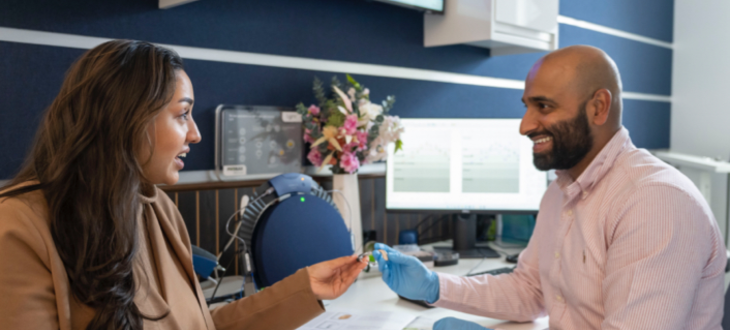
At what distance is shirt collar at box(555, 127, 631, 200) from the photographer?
116 cm

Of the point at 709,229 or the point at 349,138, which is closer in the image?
the point at 709,229

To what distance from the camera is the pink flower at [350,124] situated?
1671 mm

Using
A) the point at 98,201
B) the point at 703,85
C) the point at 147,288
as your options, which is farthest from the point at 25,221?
the point at 703,85

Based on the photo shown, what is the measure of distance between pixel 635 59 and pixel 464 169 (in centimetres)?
186

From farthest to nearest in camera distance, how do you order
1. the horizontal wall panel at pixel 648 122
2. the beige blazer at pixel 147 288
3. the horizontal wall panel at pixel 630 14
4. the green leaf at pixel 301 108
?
the horizontal wall panel at pixel 648 122
the horizontal wall panel at pixel 630 14
the green leaf at pixel 301 108
the beige blazer at pixel 147 288

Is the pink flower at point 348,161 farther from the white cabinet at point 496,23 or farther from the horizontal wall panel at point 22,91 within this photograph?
the horizontal wall panel at point 22,91

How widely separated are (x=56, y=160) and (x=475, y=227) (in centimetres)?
148

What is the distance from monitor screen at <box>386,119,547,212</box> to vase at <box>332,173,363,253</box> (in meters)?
0.19

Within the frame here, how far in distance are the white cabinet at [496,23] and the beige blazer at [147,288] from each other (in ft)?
3.77

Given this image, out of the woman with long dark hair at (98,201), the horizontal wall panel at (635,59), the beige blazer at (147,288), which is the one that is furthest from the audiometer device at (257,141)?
the horizontal wall panel at (635,59)

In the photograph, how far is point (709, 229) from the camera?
1002mm

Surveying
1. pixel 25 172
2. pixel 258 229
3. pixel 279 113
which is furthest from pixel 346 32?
pixel 25 172

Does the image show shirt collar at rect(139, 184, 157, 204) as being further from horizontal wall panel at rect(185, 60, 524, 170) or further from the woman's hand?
horizontal wall panel at rect(185, 60, 524, 170)

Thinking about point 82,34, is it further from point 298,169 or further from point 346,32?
point 346,32
